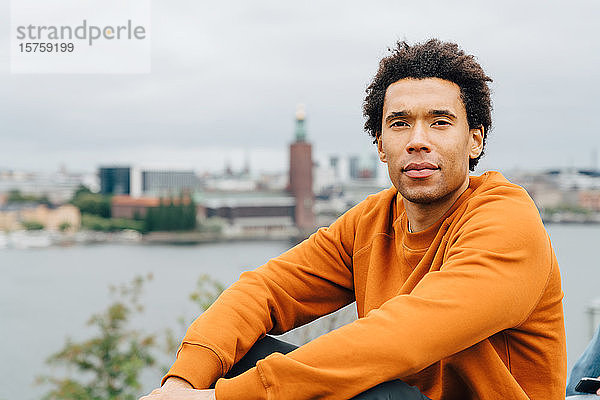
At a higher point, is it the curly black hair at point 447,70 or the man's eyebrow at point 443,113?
the curly black hair at point 447,70

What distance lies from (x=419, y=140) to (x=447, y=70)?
0.17 meters

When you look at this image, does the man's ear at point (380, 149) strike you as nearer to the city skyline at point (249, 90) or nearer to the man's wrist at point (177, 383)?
the man's wrist at point (177, 383)

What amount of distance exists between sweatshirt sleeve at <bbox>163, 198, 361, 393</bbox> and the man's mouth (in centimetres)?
27

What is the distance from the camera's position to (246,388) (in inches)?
38.1

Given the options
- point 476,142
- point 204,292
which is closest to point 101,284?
point 204,292

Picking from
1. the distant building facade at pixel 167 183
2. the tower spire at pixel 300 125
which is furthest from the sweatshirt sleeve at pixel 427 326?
the tower spire at pixel 300 125

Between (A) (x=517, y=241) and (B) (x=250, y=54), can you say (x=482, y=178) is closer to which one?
(A) (x=517, y=241)

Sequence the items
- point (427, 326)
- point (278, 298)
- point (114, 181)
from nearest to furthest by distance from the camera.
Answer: point (427, 326)
point (278, 298)
point (114, 181)

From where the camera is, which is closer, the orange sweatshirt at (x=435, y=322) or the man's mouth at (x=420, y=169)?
the orange sweatshirt at (x=435, y=322)

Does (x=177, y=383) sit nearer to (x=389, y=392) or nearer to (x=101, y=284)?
(x=389, y=392)

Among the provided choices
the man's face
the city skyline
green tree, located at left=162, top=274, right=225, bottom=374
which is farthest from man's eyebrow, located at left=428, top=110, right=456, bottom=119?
the city skyline

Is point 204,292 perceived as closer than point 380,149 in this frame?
No

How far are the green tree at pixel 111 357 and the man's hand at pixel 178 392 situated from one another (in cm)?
383

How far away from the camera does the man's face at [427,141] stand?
1.16 meters
